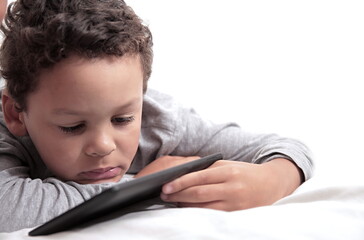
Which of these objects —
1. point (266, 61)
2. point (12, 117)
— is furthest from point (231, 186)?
point (266, 61)

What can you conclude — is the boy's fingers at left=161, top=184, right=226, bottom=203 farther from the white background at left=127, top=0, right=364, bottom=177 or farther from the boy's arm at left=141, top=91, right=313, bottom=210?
the white background at left=127, top=0, right=364, bottom=177

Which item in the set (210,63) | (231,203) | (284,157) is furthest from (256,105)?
(231,203)

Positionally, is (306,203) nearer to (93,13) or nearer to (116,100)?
(116,100)

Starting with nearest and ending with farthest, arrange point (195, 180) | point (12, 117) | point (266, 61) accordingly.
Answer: point (195, 180)
point (12, 117)
point (266, 61)

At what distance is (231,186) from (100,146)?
251mm

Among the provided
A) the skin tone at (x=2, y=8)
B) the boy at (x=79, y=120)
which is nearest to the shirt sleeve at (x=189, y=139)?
the boy at (x=79, y=120)

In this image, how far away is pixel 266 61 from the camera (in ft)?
7.16

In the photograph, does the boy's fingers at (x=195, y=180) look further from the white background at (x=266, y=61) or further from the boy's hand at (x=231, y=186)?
the white background at (x=266, y=61)

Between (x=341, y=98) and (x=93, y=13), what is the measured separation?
1.06 meters

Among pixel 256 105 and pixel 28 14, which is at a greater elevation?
pixel 28 14

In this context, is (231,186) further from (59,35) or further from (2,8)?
(2,8)

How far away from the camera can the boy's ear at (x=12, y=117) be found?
132 centimetres

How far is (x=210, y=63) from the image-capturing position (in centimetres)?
217

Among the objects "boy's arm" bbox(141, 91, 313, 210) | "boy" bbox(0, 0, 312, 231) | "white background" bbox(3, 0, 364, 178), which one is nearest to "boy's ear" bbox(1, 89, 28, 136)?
"boy" bbox(0, 0, 312, 231)
